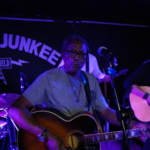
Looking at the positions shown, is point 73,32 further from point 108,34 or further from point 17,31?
point 17,31

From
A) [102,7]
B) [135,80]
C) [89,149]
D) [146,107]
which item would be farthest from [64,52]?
[102,7]

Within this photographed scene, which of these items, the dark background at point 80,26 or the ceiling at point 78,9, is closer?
the ceiling at point 78,9

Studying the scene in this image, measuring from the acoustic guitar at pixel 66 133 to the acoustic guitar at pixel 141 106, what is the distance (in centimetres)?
176

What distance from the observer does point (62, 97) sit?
237 centimetres

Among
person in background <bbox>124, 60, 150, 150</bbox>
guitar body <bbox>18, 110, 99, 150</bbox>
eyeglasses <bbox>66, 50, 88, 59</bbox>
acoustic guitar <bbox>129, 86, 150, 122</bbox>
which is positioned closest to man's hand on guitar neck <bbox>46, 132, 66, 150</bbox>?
guitar body <bbox>18, 110, 99, 150</bbox>

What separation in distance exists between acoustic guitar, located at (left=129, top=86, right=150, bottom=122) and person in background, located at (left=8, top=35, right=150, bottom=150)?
1643mm

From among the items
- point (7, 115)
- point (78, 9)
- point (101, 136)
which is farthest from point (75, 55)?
point (78, 9)

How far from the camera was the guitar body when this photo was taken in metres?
2.20

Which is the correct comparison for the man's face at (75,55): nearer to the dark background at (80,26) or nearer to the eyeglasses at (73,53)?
the eyeglasses at (73,53)

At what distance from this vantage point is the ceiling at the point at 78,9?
427 centimetres

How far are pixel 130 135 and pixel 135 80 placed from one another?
170cm

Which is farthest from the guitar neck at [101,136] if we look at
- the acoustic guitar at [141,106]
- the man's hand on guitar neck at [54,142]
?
the acoustic guitar at [141,106]

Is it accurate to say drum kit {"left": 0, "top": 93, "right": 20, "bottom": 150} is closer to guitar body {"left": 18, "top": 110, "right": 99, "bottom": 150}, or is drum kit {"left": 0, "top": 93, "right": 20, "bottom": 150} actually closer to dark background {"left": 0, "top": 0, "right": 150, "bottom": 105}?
guitar body {"left": 18, "top": 110, "right": 99, "bottom": 150}

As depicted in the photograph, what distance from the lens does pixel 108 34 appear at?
561 cm
